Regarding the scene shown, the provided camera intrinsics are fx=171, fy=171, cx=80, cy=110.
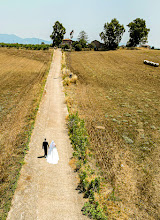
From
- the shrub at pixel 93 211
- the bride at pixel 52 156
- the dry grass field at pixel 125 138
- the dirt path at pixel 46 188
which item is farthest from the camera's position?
the bride at pixel 52 156

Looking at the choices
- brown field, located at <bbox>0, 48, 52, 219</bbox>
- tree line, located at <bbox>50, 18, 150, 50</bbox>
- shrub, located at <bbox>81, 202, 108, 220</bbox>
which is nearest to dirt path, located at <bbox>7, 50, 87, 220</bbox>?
shrub, located at <bbox>81, 202, 108, 220</bbox>

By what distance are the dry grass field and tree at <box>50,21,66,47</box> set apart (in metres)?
80.6

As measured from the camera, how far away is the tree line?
84000 mm

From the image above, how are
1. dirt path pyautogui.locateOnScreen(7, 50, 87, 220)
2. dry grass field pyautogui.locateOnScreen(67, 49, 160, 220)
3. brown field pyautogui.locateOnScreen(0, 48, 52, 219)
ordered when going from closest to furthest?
1. dirt path pyautogui.locateOnScreen(7, 50, 87, 220)
2. dry grass field pyautogui.locateOnScreen(67, 49, 160, 220)
3. brown field pyautogui.locateOnScreen(0, 48, 52, 219)

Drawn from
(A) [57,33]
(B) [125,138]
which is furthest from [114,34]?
(B) [125,138]

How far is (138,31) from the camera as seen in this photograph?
290 feet

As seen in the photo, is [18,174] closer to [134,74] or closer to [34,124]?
[34,124]

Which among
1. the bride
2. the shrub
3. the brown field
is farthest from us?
the bride

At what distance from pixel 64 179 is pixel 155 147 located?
759 centimetres

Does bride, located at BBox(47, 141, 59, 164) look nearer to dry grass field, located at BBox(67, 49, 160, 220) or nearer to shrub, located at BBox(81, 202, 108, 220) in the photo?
dry grass field, located at BBox(67, 49, 160, 220)

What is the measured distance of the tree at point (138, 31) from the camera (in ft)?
291

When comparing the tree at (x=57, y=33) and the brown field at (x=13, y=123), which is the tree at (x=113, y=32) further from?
the brown field at (x=13, y=123)

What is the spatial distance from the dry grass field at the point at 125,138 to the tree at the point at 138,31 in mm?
70073

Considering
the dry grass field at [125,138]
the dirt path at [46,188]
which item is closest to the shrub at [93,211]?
the dirt path at [46,188]
